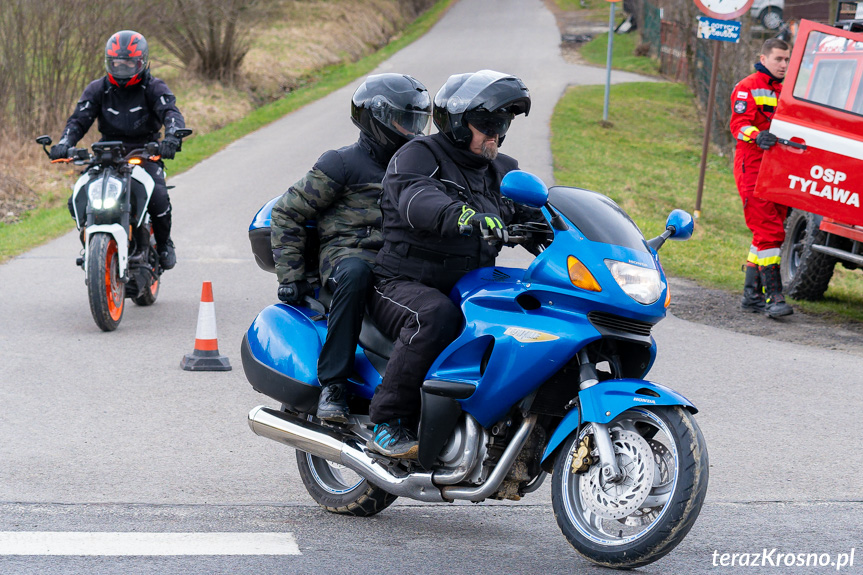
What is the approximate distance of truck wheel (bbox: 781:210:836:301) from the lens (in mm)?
9770

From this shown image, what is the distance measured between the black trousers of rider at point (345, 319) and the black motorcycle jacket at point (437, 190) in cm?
10

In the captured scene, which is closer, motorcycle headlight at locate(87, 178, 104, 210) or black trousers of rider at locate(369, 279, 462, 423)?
black trousers of rider at locate(369, 279, 462, 423)

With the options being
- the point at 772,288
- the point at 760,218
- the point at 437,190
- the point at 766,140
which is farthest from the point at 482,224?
the point at 760,218

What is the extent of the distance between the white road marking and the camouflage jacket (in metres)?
1.19

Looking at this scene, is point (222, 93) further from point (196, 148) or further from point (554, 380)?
point (554, 380)

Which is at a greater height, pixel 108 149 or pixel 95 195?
pixel 108 149

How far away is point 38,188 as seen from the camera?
51.0 feet

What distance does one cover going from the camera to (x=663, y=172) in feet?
64.0

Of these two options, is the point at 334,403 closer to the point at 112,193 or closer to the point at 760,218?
the point at 112,193

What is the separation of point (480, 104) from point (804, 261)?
6.67 metres

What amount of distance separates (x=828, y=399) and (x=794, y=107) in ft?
11.3

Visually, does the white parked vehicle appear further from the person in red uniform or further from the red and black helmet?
the red and black helmet

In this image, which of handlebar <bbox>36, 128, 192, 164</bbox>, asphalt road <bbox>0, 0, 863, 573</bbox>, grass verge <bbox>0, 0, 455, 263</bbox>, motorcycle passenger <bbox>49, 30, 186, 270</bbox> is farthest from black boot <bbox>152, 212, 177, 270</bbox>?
grass verge <bbox>0, 0, 455, 263</bbox>

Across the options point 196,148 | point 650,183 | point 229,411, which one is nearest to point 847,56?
point 229,411
